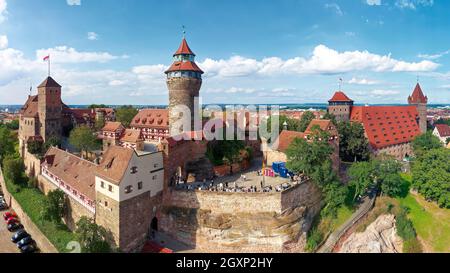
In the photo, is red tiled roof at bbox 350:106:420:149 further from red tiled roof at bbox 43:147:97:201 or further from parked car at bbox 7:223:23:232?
parked car at bbox 7:223:23:232

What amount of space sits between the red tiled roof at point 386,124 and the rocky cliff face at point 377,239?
22580mm

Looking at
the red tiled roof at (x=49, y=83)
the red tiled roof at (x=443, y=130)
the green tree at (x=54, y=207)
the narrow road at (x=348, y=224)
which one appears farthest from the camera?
the red tiled roof at (x=443, y=130)

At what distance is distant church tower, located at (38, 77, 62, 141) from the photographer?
174 feet

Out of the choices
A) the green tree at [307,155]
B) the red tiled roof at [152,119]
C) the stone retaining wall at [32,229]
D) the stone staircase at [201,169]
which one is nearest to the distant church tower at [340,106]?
the green tree at [307,155]

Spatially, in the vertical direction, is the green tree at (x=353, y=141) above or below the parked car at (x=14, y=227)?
above

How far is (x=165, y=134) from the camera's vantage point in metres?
50.1

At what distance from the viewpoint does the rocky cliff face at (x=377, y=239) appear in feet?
115

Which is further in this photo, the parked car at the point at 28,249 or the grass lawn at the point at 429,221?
the grass lawn at the point at 429,221

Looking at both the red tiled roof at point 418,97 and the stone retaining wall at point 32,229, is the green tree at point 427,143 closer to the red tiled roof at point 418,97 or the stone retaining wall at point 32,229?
the red tiled roof at point 418,97

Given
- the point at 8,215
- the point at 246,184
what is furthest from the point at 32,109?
the point at 246,184

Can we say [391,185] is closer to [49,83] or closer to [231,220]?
[231,220]
